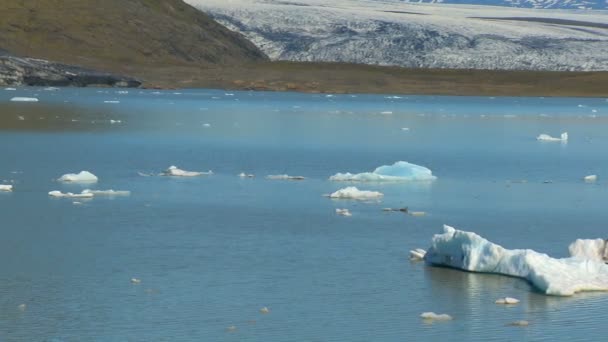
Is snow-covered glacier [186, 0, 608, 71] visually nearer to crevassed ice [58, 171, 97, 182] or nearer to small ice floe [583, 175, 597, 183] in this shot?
small ice floe [583, 175, 597, 183]

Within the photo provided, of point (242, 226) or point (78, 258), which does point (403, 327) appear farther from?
point (242, 226)

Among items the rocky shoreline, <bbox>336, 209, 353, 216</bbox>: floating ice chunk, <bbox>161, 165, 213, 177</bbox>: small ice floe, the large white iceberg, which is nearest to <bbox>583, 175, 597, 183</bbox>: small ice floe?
<bbox>161, 165, 213, 177</bbox>: small ice floe

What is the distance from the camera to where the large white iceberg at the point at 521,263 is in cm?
1032

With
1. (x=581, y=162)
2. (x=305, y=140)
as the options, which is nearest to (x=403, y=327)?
(x=581, y=162)

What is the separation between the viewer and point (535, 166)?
22.4m

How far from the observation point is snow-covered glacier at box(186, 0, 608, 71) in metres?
79.1

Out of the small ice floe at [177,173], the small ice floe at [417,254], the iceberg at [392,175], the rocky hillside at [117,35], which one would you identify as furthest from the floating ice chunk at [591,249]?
the rocky hillside at [117,35]

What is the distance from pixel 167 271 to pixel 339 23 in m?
74.2

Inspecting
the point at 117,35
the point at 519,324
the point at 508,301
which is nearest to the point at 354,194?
the point at 508,301

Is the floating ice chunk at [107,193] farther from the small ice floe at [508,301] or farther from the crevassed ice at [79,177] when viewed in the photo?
the small ice floe at [508,301]

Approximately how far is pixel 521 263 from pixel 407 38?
7225cm

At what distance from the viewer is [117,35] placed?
7525 cm

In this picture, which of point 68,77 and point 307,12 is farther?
point 307,12

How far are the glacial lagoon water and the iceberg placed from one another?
29 cm
